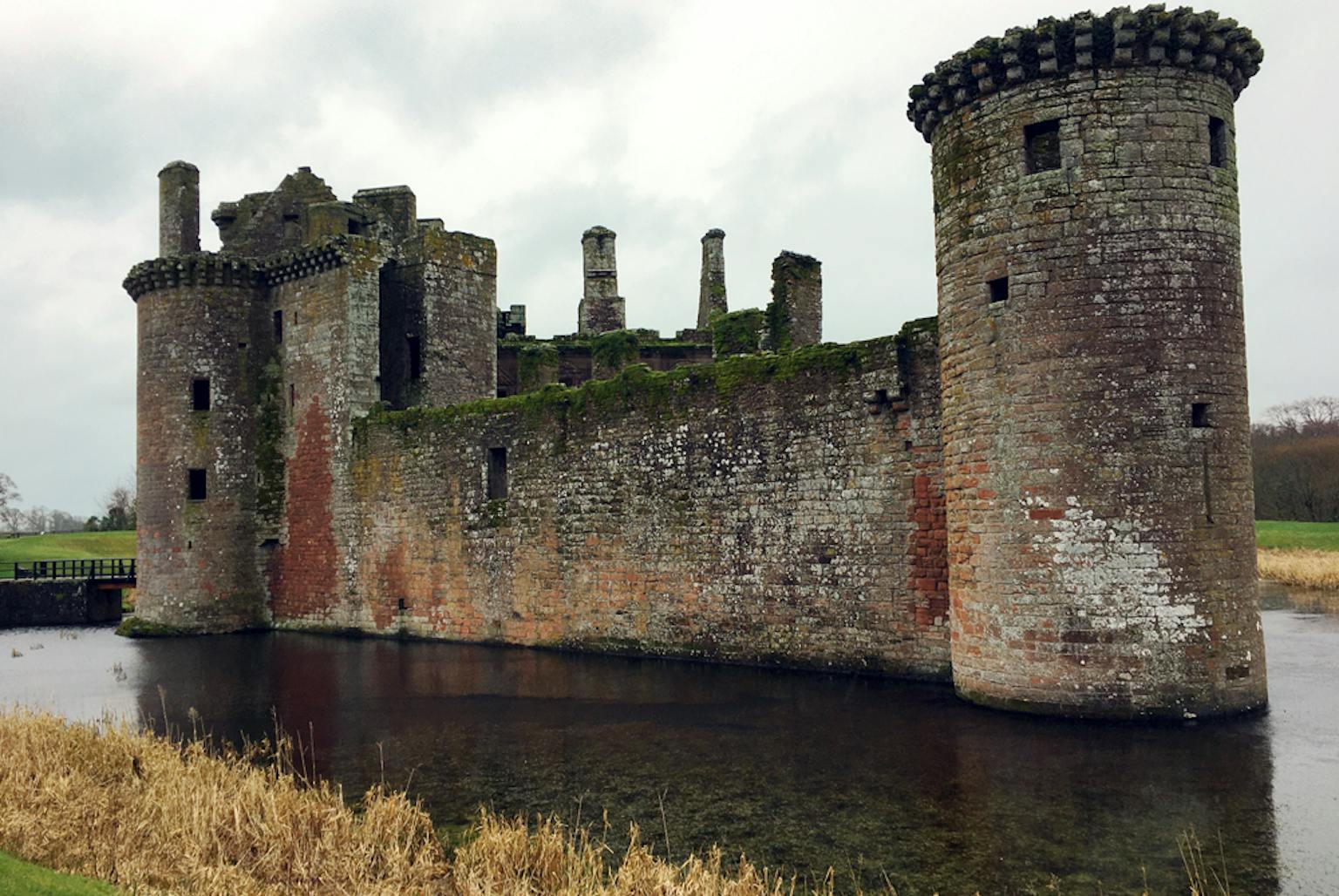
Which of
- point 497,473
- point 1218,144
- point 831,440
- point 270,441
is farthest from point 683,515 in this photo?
point 270,441

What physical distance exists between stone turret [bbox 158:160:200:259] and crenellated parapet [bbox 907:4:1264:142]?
797 inches

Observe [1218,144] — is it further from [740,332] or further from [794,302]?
[740,332]

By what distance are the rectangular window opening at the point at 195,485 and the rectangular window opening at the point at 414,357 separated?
5398mm

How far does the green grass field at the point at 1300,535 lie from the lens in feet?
122

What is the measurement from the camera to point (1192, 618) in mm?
10516

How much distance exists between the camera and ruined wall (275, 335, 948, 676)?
13.7 metres

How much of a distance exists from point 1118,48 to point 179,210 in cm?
2199

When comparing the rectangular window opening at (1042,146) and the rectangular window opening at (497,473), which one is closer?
the rectangular window opening at (1042,146)

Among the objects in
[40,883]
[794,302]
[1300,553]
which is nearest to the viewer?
[40,883]

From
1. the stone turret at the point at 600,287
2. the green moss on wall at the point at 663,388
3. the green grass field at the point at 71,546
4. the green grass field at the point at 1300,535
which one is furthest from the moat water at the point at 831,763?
the green grass field at the point at 71,546

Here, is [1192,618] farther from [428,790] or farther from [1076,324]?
[428,790]

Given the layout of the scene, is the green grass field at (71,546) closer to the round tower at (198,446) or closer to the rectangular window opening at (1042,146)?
the round tower at (198,446)

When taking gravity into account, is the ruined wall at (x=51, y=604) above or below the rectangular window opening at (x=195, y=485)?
below

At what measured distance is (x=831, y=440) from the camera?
1440cm
